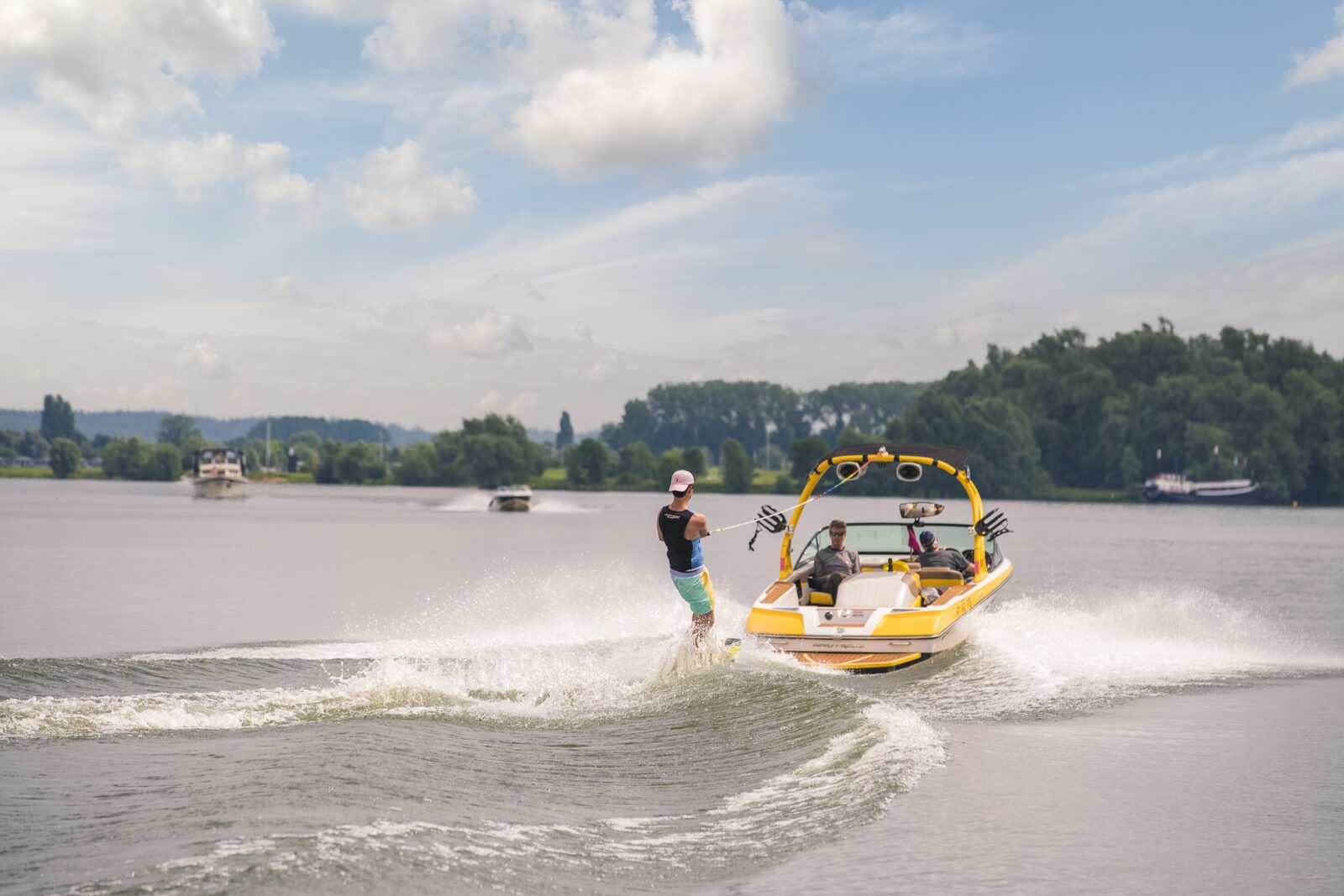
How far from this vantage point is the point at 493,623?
25047 millimetres

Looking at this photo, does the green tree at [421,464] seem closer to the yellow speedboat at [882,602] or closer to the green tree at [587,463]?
the green tree at [587,463]

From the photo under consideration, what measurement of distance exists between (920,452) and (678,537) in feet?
19.2

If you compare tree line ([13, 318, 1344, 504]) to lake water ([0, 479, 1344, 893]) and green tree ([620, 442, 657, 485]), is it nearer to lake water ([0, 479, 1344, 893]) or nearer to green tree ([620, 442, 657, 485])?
green tree ([620, 442, 657, 485])

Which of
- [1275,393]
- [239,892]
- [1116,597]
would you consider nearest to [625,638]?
[239,892]

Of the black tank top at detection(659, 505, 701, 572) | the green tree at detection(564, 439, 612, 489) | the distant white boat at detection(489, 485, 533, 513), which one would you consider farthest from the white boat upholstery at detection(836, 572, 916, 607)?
the green tree at detection(564, 439, 612, 489)

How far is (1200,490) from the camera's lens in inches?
5182

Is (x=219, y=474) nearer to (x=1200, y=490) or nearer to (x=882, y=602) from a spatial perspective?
(x=1200, y=490)

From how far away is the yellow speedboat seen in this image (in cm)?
1647

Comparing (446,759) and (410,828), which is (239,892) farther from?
(446,759)

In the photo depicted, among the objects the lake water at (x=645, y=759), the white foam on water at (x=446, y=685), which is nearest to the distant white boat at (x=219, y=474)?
the lake water at (x=645, y=759)

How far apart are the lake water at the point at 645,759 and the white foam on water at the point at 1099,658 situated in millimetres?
104

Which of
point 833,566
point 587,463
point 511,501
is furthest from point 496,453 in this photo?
point 833,566

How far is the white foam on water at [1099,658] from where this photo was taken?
599 inches

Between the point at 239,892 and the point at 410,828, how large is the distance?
148 cm
